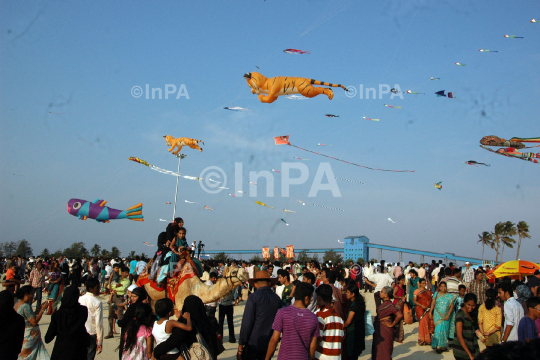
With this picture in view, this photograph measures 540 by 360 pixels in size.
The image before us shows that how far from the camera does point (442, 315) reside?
10.4m

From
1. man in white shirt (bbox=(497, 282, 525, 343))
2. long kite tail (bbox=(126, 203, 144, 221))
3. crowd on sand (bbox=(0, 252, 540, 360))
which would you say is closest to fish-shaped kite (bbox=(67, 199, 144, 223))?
long kite tail (bbox=(126, 203, 144, 221))

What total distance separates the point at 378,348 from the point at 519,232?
6094 cm

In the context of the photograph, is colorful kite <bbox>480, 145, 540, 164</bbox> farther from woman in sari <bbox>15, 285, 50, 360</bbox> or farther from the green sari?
woman in sari <bbox>15, 285, 50, 360</bbox>

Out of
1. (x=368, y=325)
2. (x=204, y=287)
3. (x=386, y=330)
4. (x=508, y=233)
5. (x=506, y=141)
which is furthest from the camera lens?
(x=508, y=233)

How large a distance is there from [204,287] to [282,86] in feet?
18.2

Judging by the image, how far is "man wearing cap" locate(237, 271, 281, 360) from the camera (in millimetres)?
5961

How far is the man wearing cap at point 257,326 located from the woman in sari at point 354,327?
58.7 inches

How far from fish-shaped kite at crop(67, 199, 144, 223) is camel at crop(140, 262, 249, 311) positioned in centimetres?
1248

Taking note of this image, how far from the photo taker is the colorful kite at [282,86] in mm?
11055

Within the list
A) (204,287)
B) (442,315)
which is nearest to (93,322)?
(204,287)

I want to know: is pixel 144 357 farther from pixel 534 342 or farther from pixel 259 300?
pixel 534 342

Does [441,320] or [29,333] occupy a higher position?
[29,333]

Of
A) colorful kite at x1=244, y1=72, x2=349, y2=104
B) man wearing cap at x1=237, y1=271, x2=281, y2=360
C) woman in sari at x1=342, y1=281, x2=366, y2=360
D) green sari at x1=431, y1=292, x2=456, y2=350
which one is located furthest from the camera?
colorful kite at x1=244, y1=72, x2=349, y2=104

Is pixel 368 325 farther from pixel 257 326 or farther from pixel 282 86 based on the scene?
pixel 282 86
